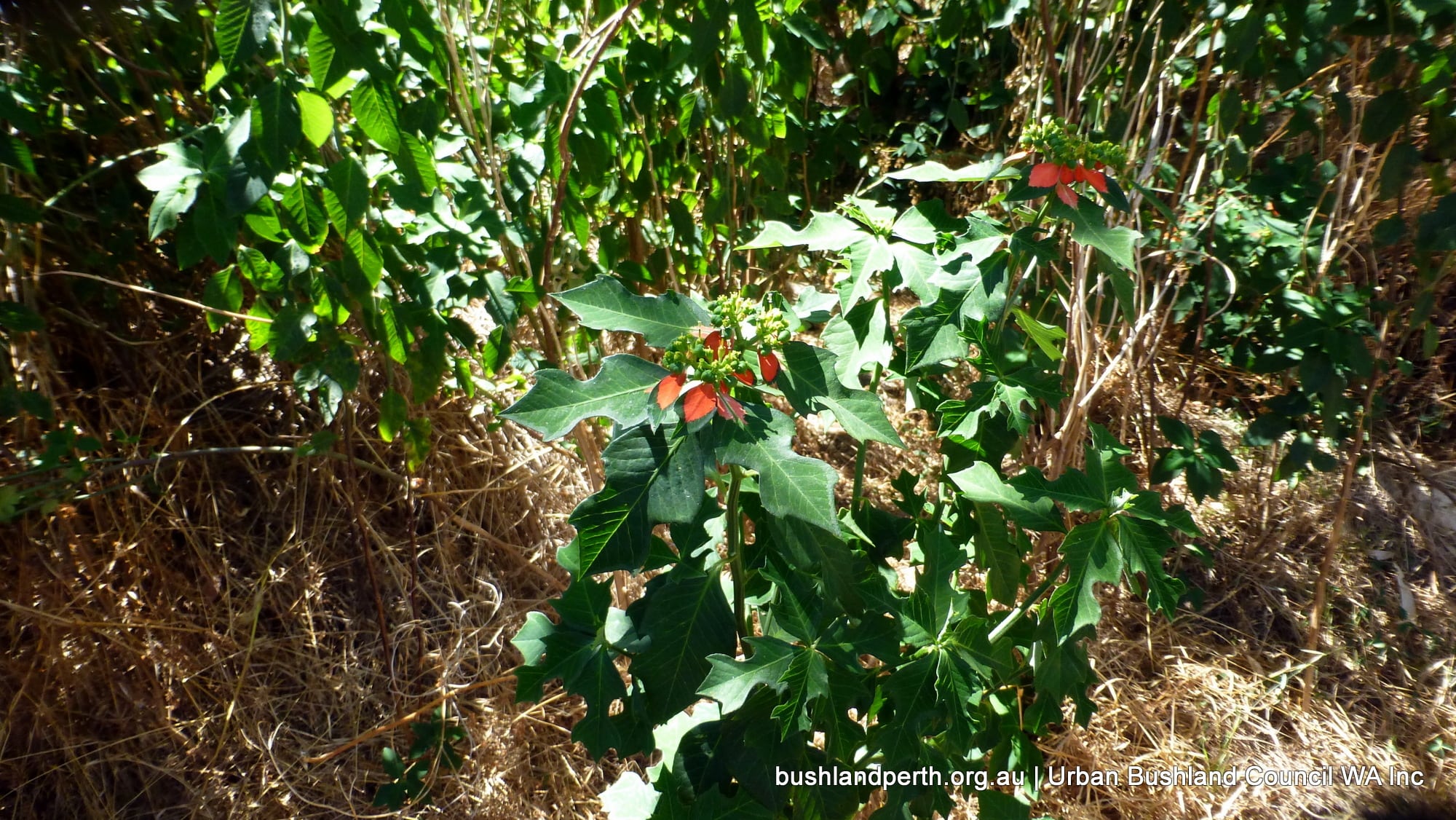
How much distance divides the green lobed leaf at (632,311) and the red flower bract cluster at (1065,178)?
0.43 m

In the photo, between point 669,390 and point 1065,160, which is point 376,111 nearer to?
point 669,390

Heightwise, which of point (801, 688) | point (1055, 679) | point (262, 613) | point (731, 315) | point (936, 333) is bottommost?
point (262, 613)

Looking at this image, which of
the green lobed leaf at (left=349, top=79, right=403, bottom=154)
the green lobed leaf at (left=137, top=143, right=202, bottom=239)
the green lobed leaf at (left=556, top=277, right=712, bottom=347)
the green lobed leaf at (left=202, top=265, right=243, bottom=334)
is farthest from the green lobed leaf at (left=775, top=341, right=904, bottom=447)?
the green lobed leaf at (left=202, top=265, right=243, bottom=334)

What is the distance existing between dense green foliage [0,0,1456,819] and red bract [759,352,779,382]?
0.04 ft

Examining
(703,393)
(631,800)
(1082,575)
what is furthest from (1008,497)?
(631,800)

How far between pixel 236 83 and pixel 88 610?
1.26 meters

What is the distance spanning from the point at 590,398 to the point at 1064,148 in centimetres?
61

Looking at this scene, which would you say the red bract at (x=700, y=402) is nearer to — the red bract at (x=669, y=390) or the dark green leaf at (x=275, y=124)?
the red bract at (x=669, y=390)

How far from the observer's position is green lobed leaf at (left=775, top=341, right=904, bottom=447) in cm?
86

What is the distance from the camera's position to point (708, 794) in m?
1.02

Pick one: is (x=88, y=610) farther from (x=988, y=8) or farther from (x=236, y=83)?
(x=988, y=8)

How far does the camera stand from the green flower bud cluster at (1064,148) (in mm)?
993

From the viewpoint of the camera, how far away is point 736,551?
98 centimetres

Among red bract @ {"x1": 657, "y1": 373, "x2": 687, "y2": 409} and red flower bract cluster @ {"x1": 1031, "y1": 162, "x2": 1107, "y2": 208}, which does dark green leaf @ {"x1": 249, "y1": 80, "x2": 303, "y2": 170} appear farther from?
red flower bract cluster @ {"x1": 1031, "y1": 162, "x2": 1107, "y2": 208}
